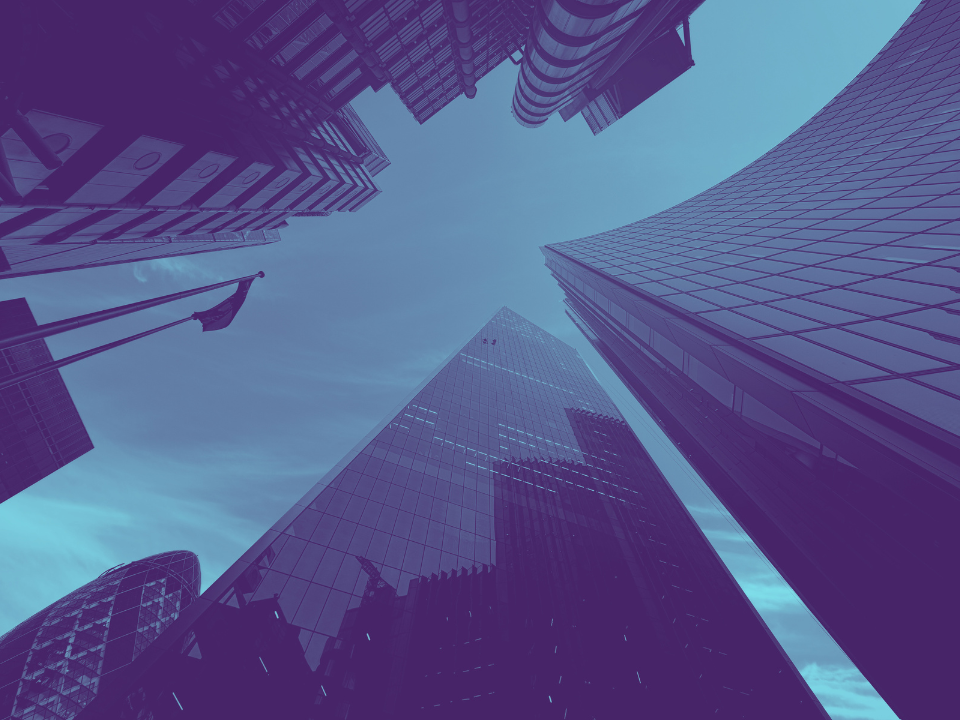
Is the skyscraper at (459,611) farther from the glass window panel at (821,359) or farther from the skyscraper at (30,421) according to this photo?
the skyscraper at (30,421)

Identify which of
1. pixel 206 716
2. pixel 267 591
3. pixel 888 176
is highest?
pixel 888 176

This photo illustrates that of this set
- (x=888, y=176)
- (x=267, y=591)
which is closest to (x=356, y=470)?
(x=267, y=591)

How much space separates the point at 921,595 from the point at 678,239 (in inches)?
1156

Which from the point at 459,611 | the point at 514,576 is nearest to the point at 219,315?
the point at 459,611

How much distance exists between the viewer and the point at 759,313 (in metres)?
14.4

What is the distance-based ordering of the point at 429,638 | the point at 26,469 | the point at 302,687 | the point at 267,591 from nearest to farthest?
the point at 302,687, the point at 267,591, the point at 429,638, the point at 26,469

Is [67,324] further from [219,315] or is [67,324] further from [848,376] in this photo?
[848,376]

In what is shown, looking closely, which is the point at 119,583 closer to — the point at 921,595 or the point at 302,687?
the point at 302,687

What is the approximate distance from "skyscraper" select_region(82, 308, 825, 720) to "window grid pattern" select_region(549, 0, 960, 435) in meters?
19.5

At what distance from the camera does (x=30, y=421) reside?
44.0m

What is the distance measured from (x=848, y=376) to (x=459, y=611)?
71.9 feet

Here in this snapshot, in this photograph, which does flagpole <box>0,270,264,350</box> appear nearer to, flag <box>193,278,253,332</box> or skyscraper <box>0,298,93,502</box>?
flag <box>193,278,253,332</box>

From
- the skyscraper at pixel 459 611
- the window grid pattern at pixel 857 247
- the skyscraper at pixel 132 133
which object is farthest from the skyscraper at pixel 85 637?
the window grid pattern at pixel 857 247

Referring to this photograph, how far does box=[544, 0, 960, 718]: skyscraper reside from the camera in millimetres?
8086
